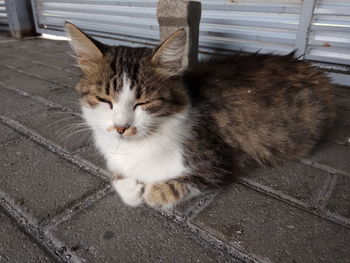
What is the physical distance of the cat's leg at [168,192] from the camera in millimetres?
1272

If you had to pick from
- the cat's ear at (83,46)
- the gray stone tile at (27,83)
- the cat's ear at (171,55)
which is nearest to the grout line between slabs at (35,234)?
the cat's ear at (83,46)

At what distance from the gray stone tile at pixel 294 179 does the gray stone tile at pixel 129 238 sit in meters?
0.51

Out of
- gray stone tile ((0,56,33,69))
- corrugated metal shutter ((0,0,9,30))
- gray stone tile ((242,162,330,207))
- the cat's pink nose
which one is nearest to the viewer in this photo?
the cat's pink nose

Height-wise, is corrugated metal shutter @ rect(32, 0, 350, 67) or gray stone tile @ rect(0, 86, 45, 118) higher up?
corrugated metal shutter @ rect(32, 0, 350, 67)

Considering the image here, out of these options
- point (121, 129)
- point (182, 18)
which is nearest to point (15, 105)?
point (182, 18)

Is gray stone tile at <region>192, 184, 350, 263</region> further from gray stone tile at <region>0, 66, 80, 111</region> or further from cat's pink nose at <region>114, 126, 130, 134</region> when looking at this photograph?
gray stone tile at <region>0, 66, 80, 111</region>

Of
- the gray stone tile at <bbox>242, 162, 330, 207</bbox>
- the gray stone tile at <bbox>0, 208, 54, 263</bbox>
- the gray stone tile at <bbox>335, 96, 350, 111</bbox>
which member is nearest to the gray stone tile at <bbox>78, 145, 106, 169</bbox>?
the gray stone tile at <bbox>0, 208, 54, 263</bbox>

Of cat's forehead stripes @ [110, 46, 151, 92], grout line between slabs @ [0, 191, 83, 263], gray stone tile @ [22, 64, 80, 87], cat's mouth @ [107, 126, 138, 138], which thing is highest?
cat's forehead stripes @ [110, 46, 151, 92]

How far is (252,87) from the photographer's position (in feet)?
4.99

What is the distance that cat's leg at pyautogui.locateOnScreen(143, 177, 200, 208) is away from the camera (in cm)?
127

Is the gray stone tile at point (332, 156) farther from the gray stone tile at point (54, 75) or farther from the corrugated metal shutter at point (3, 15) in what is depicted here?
the corrugated metal shutter at point (3, 15)

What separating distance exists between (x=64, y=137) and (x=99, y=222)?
85 cm

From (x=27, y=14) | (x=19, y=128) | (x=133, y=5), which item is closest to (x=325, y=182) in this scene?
(x=19, y=128)

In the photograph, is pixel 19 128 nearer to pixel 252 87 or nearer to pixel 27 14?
pixel 252 87
